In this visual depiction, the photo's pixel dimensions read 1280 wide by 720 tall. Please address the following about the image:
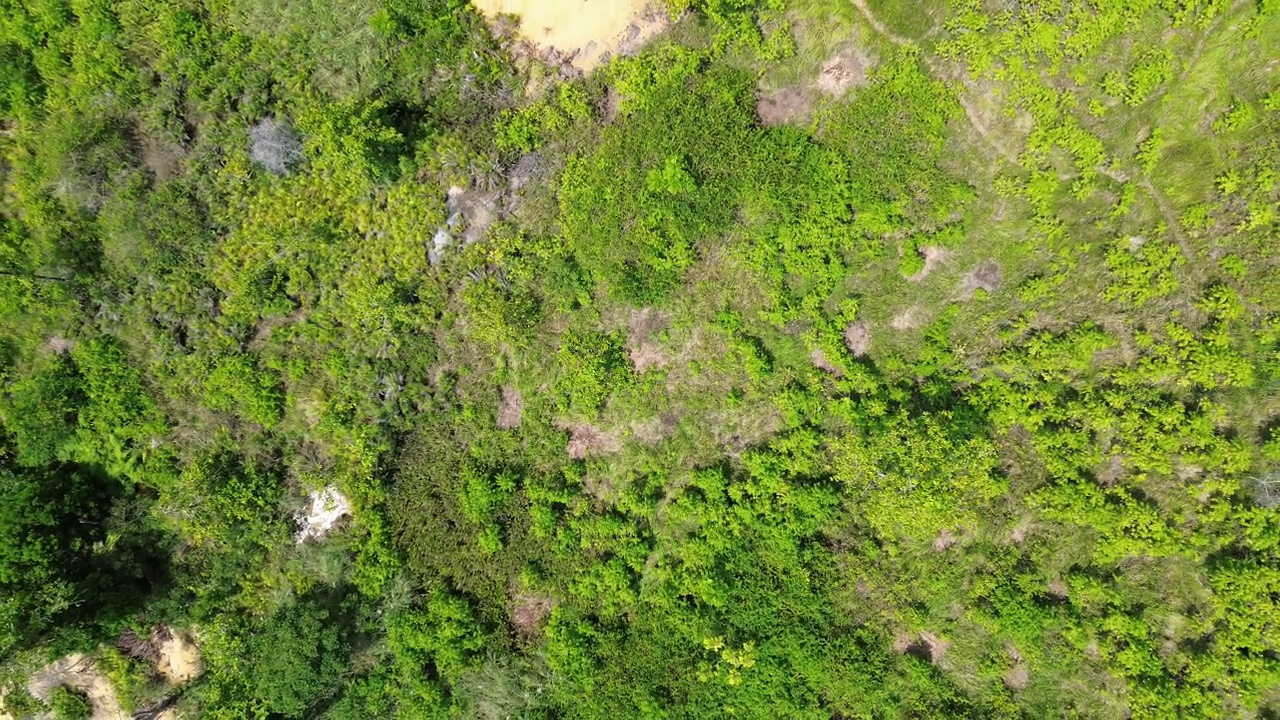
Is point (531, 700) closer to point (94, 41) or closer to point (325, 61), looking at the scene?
point (325, 61)

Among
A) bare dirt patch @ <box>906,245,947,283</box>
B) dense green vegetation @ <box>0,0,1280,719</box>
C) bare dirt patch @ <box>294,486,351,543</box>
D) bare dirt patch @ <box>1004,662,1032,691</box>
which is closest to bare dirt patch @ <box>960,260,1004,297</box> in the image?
dense green vegetation @ <box>0,0,1280,719</box>

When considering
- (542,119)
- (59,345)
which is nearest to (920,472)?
(542,119)

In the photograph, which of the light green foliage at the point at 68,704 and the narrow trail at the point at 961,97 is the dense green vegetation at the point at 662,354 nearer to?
the narrow trail at the point at 961,97

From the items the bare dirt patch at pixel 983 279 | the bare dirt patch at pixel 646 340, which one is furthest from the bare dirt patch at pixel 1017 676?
the bare dirt patch at pixel 646 340

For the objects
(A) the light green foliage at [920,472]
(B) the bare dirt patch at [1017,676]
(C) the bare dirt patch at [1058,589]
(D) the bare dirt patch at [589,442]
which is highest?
(D) the bare dirt patch at [589,442]

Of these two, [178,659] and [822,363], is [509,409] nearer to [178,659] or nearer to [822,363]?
[822,363]
